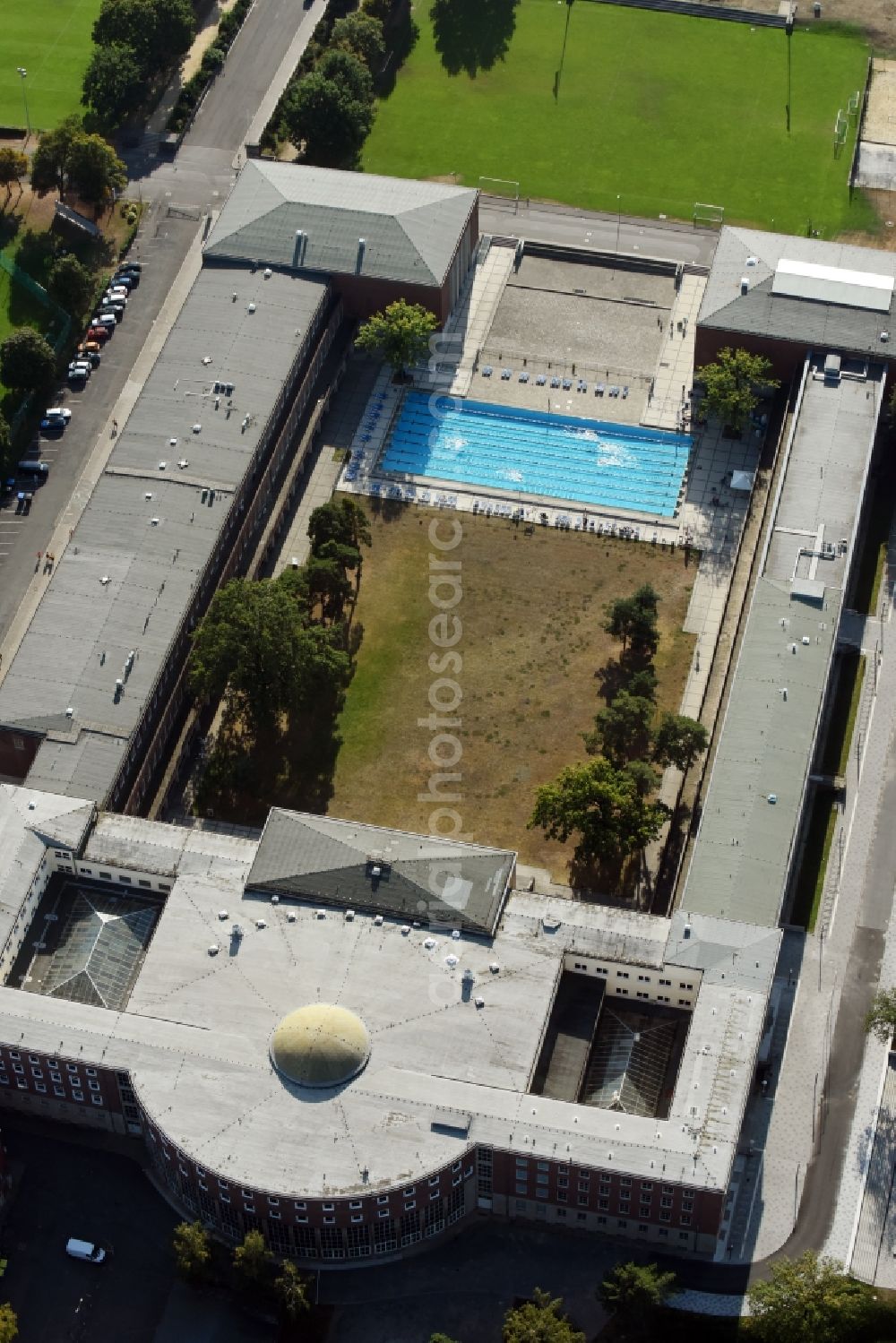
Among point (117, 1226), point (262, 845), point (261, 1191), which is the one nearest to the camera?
point (261, 1191)

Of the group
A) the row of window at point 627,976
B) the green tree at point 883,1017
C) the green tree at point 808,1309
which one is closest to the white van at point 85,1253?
the row of window at point 627,976

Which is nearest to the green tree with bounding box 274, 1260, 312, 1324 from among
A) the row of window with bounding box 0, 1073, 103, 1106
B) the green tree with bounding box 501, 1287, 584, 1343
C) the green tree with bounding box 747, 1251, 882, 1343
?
the green tree with bounding box 501, 1287, 584, 1343

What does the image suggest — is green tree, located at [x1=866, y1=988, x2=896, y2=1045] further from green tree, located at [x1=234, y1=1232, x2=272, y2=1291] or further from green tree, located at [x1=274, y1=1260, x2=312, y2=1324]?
green tree, located at [x1=234, y1=1232, x2=272, y2=1291]

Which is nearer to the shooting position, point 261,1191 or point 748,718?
point 261,1191

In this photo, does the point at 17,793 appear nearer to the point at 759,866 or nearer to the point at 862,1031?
the point at 759,866

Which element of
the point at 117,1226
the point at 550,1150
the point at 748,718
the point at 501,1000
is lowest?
the point at 117,1226

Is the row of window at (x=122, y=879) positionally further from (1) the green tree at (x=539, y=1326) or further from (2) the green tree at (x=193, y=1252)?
(1) the green tree at (x=539, y=1326)

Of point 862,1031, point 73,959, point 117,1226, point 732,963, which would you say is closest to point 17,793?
point 73,959

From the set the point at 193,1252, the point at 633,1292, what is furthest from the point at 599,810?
the point at 193,1252
